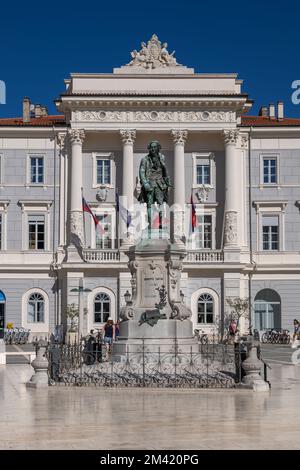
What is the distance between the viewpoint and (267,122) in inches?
2458

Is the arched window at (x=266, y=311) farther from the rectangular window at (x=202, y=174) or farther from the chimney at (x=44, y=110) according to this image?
the chimney at (x=44, y=110)

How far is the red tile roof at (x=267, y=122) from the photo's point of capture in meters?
60.5

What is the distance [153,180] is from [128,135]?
33181 millimetres

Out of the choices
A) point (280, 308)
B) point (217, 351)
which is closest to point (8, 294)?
point (280, 308)

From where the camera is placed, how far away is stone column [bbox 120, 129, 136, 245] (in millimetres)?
58656

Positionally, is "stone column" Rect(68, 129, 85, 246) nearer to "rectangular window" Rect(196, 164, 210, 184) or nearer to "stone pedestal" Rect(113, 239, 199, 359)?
"rectangular window" Rect(196, 164, 210, 184)

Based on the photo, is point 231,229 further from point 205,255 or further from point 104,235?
point 104,235

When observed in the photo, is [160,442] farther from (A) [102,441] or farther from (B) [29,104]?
(B) [29,104]

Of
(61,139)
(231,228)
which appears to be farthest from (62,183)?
(231,228)

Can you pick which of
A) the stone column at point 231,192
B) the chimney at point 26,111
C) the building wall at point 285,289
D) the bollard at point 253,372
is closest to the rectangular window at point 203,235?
the stone column at point 231,192

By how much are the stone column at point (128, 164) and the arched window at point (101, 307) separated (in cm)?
618

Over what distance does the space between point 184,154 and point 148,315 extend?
36576 mm

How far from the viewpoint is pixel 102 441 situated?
44.4 ft

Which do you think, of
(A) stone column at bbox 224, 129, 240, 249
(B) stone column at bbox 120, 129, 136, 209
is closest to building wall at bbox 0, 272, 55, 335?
(B) stone column at bbox 120, 129, 136, 209
